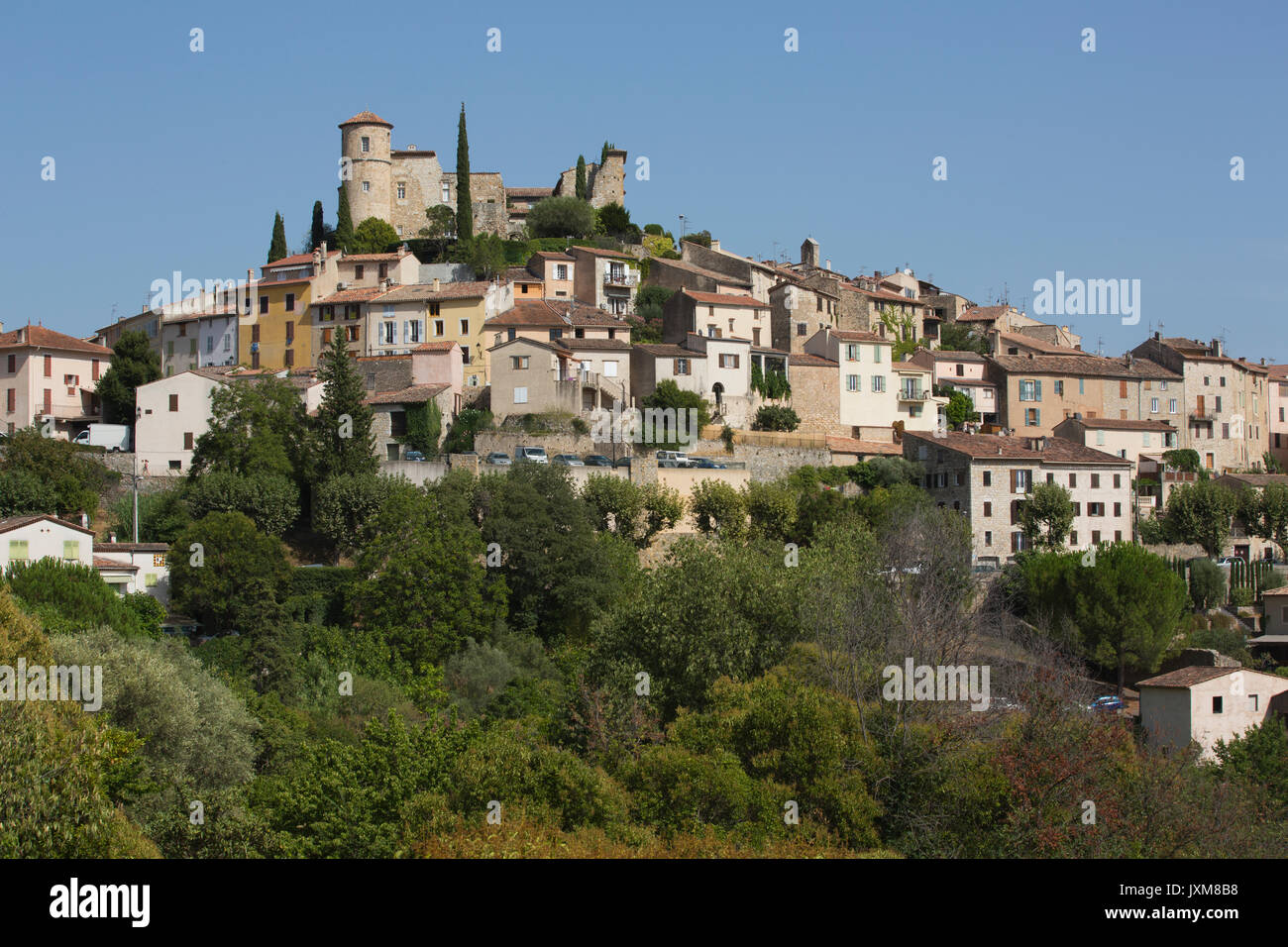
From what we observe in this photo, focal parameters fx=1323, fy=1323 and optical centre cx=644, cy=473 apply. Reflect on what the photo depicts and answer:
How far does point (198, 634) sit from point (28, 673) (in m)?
16.5

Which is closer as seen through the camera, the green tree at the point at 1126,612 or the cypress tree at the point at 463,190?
the green tree at the point at 1126,612

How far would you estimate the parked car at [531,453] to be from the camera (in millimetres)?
52500

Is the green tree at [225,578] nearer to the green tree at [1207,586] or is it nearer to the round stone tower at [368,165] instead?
the green tree at [1207,586]

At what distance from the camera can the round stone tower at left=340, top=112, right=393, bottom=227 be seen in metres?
83.9

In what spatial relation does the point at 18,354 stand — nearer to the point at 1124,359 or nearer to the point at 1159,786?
the point at 1159,786

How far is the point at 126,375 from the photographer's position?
59375 millimetres

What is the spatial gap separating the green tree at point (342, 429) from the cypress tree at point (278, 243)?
31.6 m

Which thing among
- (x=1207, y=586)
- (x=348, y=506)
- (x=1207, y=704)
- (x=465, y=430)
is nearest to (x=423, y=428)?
(x=465, y=430)

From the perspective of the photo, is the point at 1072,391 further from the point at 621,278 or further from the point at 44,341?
the point at 44,341

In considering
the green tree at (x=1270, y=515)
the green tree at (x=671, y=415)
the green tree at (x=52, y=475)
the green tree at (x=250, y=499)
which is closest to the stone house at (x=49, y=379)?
the green tree at (x=52, y=475)

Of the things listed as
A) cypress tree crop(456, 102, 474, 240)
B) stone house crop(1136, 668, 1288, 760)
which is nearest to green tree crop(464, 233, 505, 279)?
cypress tree crop(456, 102, 474, 240)

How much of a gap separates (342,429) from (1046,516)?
29333 mm

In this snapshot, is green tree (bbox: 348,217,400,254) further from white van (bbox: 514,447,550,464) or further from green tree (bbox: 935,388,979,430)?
green tree (bbox: 935,388,979,430)
